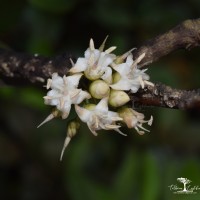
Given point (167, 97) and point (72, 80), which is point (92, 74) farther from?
point (167, 97)

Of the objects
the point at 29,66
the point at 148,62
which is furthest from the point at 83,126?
the point at 148,62

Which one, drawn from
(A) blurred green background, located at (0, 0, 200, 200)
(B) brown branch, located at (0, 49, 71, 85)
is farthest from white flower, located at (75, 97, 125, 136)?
(A) blurred green background, located at (0, 0, 200, 200)

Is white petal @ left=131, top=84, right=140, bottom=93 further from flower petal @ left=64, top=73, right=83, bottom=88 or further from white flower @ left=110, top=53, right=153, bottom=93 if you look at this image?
flower petal @ left=64, top=73, right=83, bottom=88

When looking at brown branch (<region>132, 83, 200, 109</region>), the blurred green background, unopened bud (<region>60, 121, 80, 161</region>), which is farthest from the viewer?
the blurred green background

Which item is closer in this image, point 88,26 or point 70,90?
point 70,90

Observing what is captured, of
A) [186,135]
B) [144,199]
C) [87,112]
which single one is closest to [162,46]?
[87,112]

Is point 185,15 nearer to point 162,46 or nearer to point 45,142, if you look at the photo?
point 45,142
